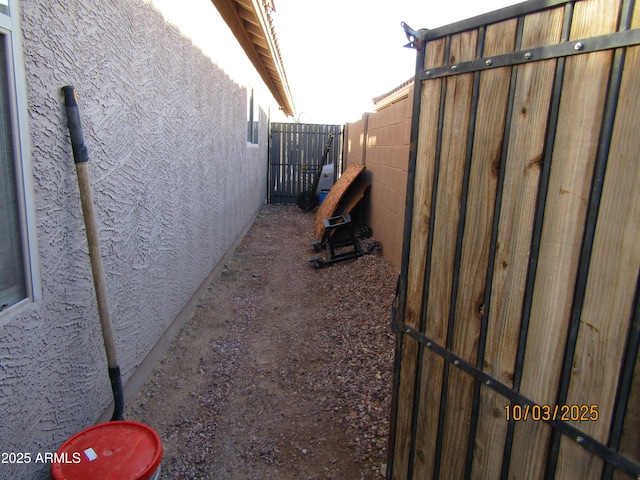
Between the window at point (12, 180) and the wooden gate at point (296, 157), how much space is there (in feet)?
37.8

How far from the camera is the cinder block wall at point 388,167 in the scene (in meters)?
5.36

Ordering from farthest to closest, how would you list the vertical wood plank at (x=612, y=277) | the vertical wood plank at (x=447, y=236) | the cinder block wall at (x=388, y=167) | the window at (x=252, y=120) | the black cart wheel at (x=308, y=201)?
1. the black cart wheel at (x=308, y=201)
2. the window at (x=252, y=120)
3. the cinder block wall at (x=388, y=167)
4. the vertical wood plank at (x=447, y=236)
5. the vertical wood plank at (x=612, y=277)

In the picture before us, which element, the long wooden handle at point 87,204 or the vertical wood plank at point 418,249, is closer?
the vertical wood plank at point 418,249

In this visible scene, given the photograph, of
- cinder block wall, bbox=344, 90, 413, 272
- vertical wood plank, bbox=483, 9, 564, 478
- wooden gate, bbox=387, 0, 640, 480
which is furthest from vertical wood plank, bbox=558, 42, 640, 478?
cinder block wall, bbox=344, 90, 413, 272

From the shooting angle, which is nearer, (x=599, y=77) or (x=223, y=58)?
(x=599, y=77)

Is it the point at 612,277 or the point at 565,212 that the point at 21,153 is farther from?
the point at 612,277

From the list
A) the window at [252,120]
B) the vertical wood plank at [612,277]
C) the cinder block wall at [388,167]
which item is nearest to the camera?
the vertical wood plank at [612,277]

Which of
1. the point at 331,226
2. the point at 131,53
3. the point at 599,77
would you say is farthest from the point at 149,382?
the point at 331,226

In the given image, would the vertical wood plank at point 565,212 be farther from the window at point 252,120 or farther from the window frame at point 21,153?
the window at point 252,120

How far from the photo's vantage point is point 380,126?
7.14 metres

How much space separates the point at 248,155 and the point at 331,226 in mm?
2633

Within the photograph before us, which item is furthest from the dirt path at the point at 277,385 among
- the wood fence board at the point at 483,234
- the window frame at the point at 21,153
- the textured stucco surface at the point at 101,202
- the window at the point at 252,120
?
the window at the point at 252,120

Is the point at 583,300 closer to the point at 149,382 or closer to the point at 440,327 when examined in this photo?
the point at 440,327

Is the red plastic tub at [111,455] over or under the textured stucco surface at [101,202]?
under
